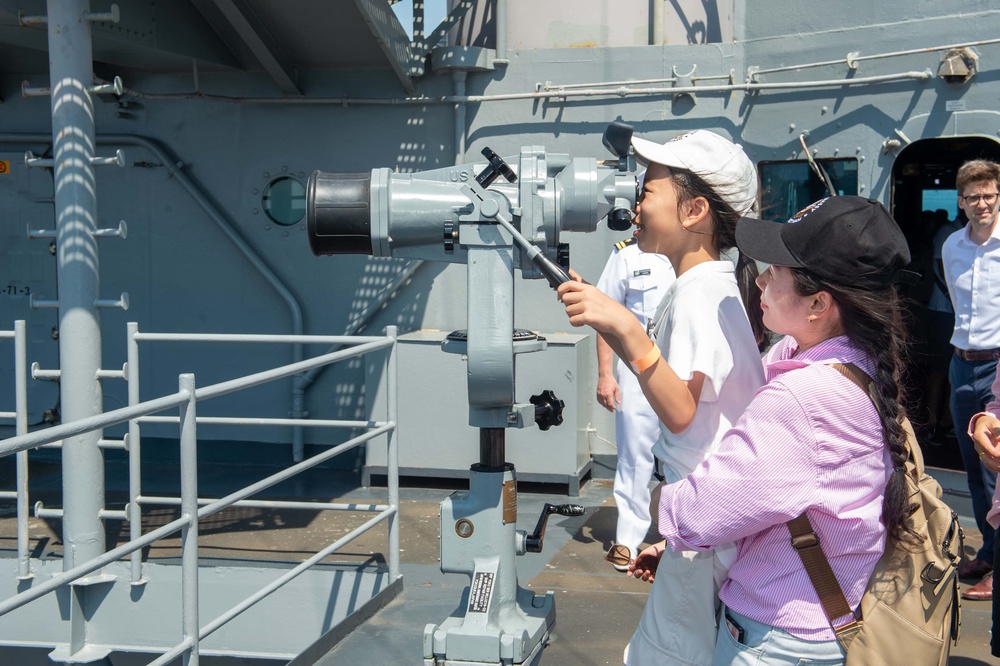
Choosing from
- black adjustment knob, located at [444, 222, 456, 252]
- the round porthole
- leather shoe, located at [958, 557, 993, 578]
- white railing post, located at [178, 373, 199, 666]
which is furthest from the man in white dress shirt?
the round porthole

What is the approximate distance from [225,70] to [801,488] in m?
5.87

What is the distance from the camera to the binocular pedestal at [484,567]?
7.96ft

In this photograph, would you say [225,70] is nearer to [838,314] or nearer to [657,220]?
[657,220]

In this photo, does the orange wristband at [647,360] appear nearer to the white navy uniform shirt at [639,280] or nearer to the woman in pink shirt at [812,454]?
the woman in pink shirt at [812,454]

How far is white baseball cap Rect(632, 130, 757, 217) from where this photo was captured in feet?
6.63

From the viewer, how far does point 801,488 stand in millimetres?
1554

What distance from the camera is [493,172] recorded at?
→ 2.36 meters

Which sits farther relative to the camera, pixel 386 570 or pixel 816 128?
pixel 816 128

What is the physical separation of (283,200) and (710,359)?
5186 mm

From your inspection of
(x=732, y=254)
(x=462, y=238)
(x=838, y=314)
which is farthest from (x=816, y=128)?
(x=838, y=314)

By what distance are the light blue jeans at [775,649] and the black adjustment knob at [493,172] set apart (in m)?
1.19

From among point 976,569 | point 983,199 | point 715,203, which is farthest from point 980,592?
point 715,203

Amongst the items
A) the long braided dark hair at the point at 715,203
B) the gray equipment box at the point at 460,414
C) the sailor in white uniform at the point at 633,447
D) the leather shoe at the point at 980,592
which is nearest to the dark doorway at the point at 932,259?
the leather shoe at the point at 980,592

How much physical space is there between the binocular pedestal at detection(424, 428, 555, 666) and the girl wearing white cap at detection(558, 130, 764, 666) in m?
0.50
